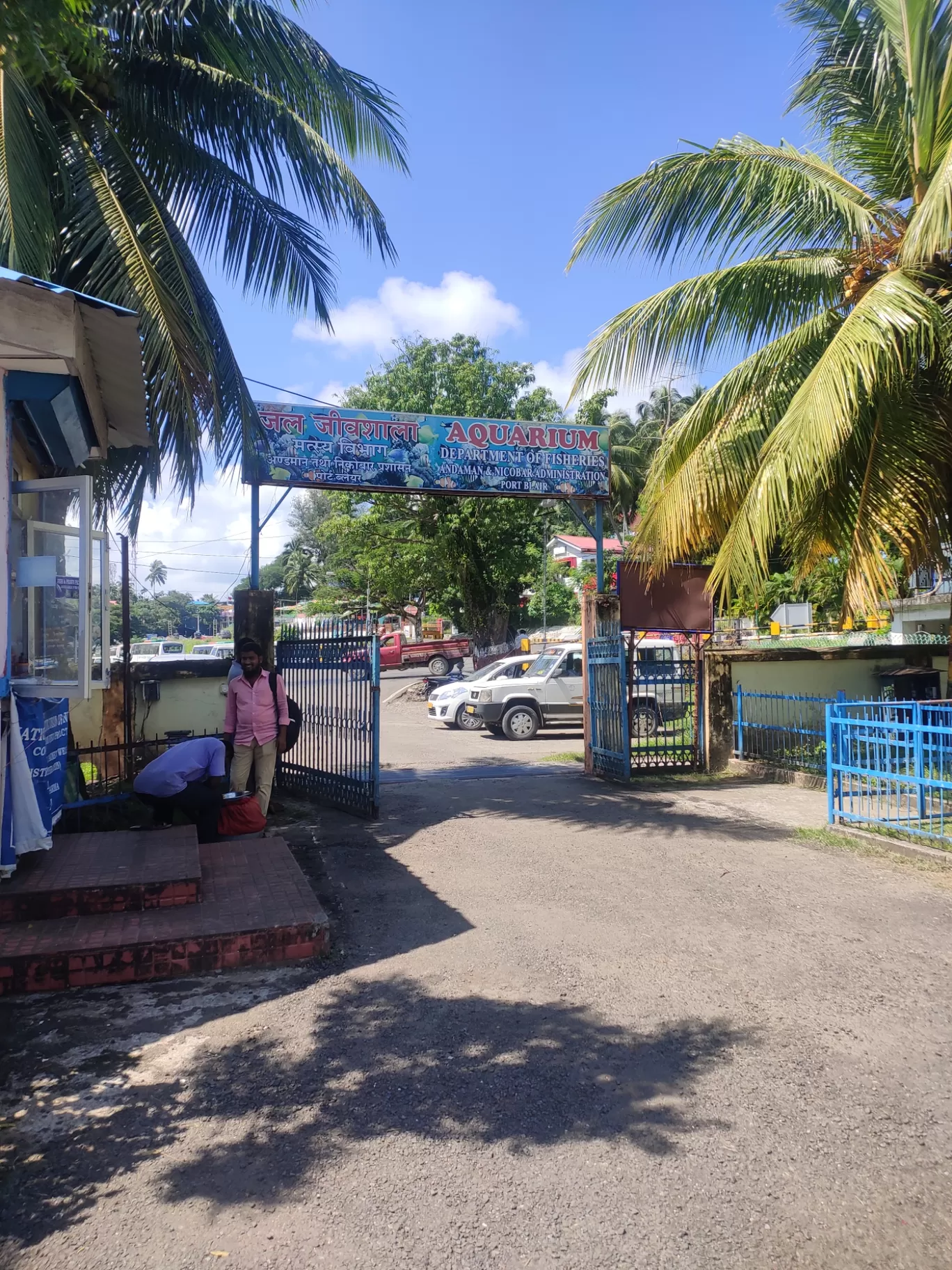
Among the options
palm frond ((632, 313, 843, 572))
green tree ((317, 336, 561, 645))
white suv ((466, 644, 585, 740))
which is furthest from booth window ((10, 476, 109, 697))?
green tree ((317, 336, 561, 645))

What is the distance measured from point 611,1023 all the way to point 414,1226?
1.73 m

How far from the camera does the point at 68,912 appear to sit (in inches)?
215

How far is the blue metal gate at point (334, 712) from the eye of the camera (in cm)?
923

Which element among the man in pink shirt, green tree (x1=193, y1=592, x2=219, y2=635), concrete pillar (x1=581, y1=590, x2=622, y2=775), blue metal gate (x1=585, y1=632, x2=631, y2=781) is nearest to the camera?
the man in pink shirt

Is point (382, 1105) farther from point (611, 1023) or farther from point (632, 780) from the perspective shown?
point (632, 780)

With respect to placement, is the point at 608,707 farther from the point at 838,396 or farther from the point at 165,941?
the point at 165,941

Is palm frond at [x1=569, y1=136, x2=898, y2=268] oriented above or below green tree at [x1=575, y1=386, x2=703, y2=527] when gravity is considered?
below

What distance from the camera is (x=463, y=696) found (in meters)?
19.6

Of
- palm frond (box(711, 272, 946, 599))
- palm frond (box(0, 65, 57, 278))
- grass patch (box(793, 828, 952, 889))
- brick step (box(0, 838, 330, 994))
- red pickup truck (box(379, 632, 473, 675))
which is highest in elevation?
palm frond (box(0, 65, 57, 278))

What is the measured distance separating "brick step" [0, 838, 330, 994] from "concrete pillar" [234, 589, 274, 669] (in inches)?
184

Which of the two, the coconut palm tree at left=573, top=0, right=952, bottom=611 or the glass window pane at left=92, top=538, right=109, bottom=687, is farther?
the coconut palm tree at left=573, top=0, right=952, bottom=611

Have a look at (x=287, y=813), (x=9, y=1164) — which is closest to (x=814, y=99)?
(x=287, y=813)

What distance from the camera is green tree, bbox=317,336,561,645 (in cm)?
2717

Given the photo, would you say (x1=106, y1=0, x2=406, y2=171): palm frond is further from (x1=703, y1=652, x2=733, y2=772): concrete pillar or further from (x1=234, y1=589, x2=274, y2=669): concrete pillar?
(x1=703, y1=652, x2=733, y2=772): concrete pillar
